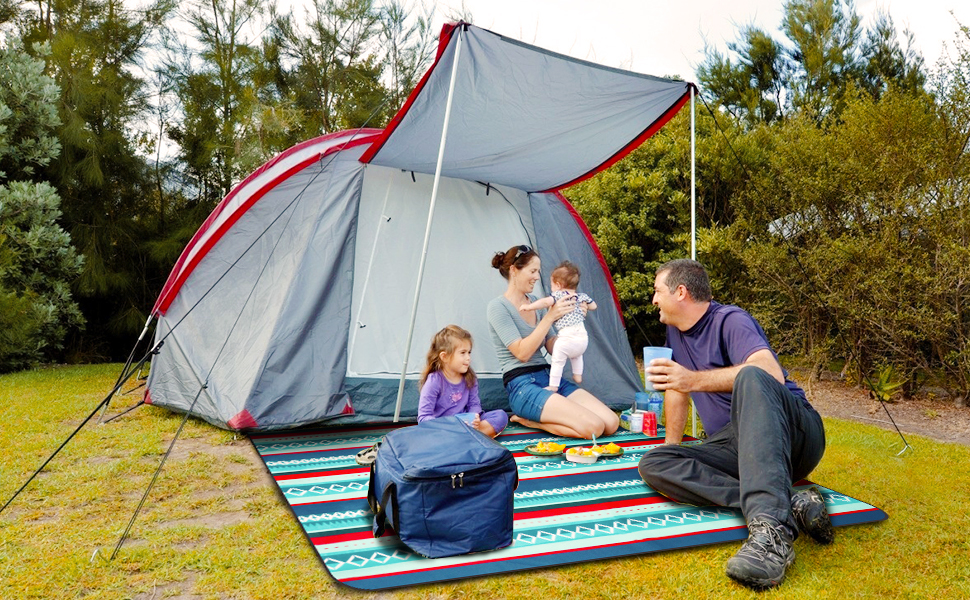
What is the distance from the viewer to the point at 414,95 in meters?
3.19

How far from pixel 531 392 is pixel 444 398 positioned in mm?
588

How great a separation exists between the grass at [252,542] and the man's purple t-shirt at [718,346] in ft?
1.90

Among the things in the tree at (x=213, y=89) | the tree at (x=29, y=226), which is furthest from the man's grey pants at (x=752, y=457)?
the tree at (x=213, y=89)

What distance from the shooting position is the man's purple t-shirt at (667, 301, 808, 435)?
2633 millimetres

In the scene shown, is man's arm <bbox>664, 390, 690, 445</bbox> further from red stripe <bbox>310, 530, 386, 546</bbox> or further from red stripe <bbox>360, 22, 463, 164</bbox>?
red stripe <bbox>360, 22, 463, 164</bbox>

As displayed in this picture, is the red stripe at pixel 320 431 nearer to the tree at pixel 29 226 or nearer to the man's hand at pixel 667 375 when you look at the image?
the man's hand at pixel 667 375

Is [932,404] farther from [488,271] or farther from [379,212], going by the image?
[379,212]

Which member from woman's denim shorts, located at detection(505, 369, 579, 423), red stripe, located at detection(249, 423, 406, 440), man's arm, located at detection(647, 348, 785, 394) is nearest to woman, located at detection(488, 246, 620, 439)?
woman's denim shorts, located at detection(505, 369, 579, 423)

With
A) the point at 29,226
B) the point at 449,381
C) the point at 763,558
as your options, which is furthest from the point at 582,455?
the point at 29,226

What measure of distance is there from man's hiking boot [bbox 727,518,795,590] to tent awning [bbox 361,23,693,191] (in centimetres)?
207

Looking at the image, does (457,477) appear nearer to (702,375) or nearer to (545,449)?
(702,375)

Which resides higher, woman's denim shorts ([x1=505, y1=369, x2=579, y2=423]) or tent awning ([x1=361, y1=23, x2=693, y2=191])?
tent awning ([x1=361, y1=23, x2=693, y2=191])

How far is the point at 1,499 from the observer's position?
2799 millimetres

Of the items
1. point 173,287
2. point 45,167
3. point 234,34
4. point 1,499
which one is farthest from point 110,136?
point 1,499
